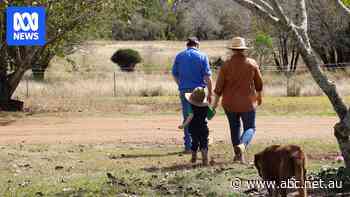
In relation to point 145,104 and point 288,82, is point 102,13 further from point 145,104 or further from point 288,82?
point 288,82

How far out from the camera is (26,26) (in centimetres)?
2139

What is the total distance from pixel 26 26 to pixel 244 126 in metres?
12.3

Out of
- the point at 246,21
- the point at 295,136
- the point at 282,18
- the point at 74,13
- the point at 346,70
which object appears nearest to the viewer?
the point at 282,18

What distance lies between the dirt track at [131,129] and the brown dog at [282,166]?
6.54m

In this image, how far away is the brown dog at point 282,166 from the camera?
23.9 ft

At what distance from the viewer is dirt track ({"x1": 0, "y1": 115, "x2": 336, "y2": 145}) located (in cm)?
1470

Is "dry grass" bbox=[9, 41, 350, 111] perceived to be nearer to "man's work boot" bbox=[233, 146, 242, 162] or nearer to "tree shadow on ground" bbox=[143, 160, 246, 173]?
"tree shadow on ground" bbox=[143, 160, 246, 173]

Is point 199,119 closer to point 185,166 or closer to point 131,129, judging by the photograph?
point 185,166

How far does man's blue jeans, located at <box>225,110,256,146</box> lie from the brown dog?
2.52 metres

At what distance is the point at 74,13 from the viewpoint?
20.4 meters

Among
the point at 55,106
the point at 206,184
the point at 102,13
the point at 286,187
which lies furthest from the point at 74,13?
the point at 286,187

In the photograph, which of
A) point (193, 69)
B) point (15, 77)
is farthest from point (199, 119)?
point (15, 77)

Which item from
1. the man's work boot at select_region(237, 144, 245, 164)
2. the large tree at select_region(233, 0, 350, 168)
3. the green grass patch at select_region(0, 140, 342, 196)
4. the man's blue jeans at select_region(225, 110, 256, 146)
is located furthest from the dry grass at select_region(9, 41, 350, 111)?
the large tree at select_region(233, 0, 350, 168)

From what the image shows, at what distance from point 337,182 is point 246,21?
33.5 meters
